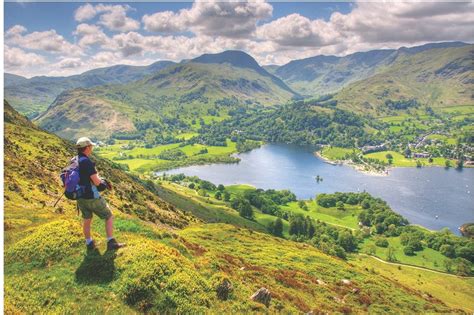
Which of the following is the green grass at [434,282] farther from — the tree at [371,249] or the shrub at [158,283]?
the shrub at [158,283]

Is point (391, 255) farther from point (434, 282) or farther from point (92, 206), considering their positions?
point (92, 206)

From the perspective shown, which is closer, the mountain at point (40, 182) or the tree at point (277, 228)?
the mountain at point (40, 182)

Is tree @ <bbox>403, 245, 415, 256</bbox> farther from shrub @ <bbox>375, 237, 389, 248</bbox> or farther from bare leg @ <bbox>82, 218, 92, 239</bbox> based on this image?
bare leg @ <bbox>82, 218, 92, 239</bbox>

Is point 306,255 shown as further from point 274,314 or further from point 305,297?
point 274,314

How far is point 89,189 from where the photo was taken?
16.3m

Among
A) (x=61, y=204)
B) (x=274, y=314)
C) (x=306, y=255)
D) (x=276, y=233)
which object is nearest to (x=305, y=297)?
(x=274, y=314)

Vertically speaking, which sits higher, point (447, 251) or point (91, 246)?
point (91, 246)

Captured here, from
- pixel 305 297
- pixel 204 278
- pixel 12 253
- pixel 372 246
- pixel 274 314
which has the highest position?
pixel 12 253

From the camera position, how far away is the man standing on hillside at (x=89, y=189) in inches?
628

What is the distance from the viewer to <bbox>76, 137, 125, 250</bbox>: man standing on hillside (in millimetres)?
15961

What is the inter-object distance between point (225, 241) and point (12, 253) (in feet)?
127

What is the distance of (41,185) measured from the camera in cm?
4703

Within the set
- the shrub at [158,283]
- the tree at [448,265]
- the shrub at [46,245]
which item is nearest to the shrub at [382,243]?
the tree at [448,265]

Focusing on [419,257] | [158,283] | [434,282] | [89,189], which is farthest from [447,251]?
[89,189]
